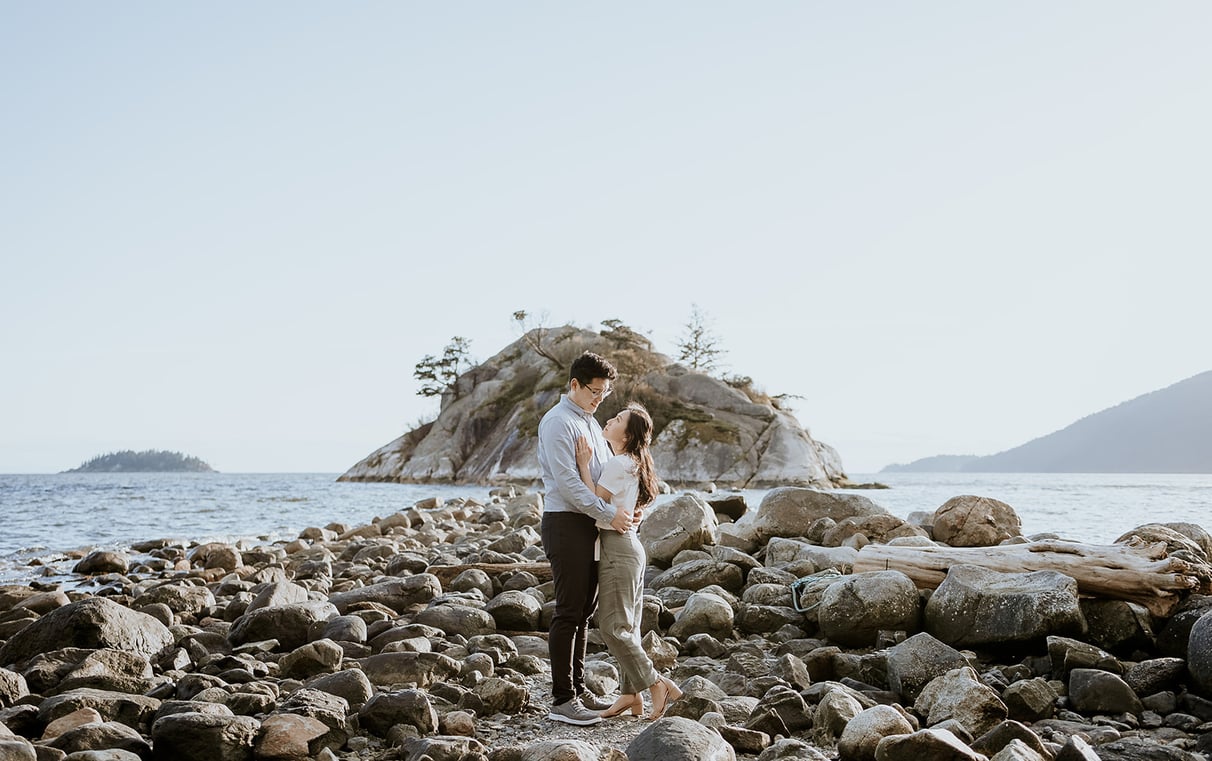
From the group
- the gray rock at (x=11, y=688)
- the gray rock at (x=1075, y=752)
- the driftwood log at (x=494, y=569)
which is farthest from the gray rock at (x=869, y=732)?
the driftwood log at (x=494, y=569)

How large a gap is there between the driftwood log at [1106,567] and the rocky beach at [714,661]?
2 cm

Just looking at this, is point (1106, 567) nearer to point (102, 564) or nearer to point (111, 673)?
point (111, 673)

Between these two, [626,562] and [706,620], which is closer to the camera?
[626,562]

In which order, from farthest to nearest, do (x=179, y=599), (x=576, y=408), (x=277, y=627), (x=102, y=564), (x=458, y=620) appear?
(x=102, y=564) → (x=179, y=599) → (x=458, y=620) → (x=277, y=627) → (x=576, y=408)

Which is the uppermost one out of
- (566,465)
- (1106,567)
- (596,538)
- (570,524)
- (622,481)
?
(566,465)

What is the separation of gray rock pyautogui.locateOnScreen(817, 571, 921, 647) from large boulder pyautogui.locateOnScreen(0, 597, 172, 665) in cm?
576

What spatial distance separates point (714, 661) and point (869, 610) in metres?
1.44

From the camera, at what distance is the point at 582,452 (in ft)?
18.9

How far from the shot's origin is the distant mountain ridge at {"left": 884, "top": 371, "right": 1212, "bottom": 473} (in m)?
126

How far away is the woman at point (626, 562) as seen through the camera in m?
5.73

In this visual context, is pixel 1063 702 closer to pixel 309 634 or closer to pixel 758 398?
pixel 309 634

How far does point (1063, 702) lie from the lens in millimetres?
5969

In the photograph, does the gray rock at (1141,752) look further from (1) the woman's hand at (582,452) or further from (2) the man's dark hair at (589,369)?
(2) the man's dark hair at (589,369)

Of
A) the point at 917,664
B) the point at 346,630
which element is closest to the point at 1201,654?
the point at 917,664
